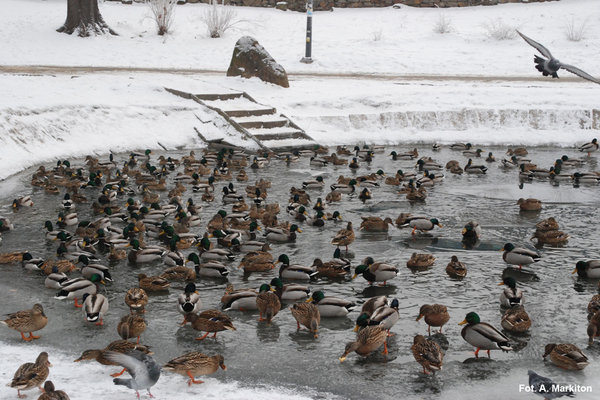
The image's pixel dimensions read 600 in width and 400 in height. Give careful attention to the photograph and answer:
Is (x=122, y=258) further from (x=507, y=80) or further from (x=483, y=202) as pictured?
(x=507, y=80)

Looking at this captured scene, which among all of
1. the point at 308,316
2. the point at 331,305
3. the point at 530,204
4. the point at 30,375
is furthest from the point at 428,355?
the point at 530,204

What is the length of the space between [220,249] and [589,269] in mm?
5872

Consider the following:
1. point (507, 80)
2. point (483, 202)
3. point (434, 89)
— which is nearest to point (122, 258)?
point (483, 202)

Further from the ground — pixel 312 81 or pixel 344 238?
pixel 312 81

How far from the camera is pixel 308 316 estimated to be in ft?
31.3

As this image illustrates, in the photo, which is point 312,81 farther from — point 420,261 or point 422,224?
point 420,261

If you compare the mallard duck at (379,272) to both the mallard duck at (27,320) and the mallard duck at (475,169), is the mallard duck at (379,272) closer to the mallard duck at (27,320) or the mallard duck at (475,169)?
the mallard duck at (27,320)

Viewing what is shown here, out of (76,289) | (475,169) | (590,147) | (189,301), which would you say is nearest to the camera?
(189,301)

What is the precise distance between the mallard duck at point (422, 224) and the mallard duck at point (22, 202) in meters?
7.70

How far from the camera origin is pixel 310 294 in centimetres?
1098

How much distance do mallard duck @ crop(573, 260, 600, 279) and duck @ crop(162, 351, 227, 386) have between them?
6.26m

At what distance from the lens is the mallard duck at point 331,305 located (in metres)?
10.0

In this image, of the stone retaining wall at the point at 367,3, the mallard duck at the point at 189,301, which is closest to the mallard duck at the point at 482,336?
the mallard duck at the point at 189,301

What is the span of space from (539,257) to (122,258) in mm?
6891
